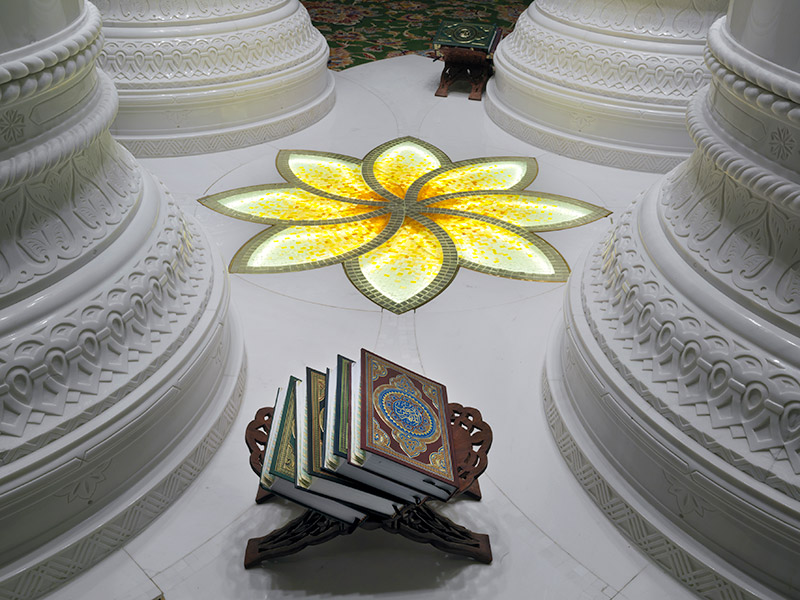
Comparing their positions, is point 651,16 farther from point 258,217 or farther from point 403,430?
point 403,430

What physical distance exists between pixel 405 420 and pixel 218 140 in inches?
108

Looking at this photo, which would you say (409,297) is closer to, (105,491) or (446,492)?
(446,492)

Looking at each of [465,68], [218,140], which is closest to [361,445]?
[218,140]

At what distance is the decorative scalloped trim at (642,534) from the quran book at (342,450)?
0.59 metres

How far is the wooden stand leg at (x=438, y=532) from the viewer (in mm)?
1723

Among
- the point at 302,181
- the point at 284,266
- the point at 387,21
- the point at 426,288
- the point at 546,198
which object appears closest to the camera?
the point at 426,288

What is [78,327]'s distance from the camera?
162 cm

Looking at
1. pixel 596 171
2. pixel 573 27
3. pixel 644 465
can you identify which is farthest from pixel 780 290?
pixel 573 27

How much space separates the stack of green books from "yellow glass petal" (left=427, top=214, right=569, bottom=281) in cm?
129

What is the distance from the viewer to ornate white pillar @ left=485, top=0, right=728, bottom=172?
3656 millimetres

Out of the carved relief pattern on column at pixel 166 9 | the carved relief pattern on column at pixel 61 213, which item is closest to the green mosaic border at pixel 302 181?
the carved relief pattern on column at pixel 166 9

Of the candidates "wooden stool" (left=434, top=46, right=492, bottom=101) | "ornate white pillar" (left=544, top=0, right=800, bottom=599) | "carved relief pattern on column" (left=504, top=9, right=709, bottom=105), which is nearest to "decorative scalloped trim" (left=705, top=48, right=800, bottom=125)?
"ornate white pillar" (left=544, top=0, right=800, bottom=599)

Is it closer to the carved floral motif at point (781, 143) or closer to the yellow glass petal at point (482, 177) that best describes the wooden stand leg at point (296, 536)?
the carved floral motif at point (781, 143)

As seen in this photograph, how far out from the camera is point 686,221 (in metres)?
1.86
